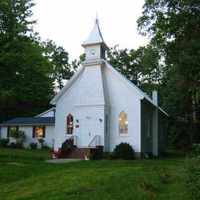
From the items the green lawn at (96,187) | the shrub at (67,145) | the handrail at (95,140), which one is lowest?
the green lawn at (96,187)

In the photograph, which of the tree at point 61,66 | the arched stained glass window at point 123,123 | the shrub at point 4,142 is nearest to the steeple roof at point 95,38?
the arched stained glass window at point 123,123

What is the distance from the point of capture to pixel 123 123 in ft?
78.1

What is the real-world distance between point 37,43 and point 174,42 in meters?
8.90

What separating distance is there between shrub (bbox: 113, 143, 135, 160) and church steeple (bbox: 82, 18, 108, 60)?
657 cm

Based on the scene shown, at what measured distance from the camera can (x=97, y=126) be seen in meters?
23.8

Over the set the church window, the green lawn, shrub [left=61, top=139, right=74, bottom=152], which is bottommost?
the green lawn

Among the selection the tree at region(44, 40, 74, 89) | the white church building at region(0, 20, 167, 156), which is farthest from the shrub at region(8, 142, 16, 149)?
the tree at region(44, 40, 74, 89)

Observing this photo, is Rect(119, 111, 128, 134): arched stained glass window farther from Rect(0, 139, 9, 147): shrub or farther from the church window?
Rect(0, 139, 9, 147): shrub

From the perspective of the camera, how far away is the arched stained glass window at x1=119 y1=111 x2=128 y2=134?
23688mm

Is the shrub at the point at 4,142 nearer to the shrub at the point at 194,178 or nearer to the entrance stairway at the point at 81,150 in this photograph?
the entrance stairway at the point at 81,150

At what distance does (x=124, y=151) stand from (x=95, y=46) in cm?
788

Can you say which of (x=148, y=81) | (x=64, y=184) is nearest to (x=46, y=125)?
(x=148, y=81)

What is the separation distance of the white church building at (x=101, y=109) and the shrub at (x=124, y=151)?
746mm

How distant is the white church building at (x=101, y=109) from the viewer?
23500 mm
